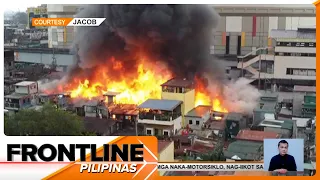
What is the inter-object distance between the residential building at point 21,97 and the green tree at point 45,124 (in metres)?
0.06

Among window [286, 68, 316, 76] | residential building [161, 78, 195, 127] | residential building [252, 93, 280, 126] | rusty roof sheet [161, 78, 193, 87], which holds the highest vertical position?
window [286, 68, 316, 76]

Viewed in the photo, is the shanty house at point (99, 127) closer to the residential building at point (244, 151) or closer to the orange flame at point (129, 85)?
the orange flame at point (129, 85)

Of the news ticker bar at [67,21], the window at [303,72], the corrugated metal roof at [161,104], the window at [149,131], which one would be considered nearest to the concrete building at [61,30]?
the news ticker bar at [67,21]

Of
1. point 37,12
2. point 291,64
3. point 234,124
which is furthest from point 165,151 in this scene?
point 37,12

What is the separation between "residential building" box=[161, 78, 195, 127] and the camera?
5.55 m

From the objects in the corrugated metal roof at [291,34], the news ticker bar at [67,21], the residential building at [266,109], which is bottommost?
the residential building at [266,109]

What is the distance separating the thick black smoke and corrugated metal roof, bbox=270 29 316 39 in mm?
463

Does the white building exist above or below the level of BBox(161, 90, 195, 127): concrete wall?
above

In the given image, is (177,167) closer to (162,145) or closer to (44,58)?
(162,145)

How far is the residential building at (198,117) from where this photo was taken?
5578 mm

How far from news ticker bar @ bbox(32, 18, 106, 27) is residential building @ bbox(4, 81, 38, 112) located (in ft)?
1.59

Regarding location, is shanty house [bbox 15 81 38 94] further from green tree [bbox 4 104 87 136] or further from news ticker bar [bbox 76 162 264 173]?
news ticker bar [bbox 76 162 264 173]

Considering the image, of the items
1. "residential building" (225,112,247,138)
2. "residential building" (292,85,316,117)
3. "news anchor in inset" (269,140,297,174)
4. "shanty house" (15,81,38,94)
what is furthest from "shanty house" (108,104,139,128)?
"residential building" (292,85,316,117)

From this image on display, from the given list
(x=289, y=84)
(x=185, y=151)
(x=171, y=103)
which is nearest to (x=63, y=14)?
(x=171, y=103)
